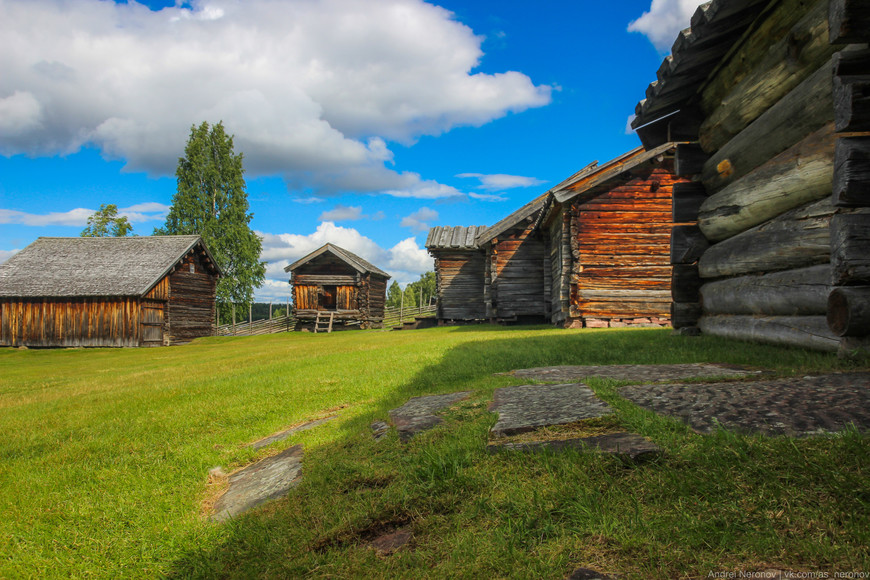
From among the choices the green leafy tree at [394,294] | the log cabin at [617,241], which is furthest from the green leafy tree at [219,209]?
the green leafy tree at [394,294]

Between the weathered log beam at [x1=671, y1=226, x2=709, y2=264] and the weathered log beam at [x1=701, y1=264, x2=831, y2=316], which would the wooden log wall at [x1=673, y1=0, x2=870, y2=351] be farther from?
the weathered log beam at [x1=671, y1=226, x2=709, y2=264]

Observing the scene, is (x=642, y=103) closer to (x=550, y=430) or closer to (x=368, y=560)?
(x=550, y=430)

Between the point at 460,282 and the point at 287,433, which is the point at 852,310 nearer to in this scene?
the point at 287,433

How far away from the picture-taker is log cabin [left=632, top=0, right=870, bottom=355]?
421 cm

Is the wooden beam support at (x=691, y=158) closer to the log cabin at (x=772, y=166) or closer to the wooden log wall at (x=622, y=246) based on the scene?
the log cabin at (x=772, y=166)

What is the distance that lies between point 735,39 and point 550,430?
581 cm

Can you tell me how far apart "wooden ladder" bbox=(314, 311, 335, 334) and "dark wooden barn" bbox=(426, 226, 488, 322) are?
27.3 ft

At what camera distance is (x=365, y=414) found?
4.75 metres

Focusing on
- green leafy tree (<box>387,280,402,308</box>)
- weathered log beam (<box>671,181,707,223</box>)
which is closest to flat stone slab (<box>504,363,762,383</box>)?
weathered log beam (<box>671,181,707,223</box>)

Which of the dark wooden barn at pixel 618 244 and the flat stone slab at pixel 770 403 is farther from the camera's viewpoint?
the dark wooden barn at pixel 618 244

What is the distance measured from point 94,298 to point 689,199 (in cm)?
2806

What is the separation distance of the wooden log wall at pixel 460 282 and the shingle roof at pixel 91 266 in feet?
47.6

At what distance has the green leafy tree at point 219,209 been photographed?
3862cm

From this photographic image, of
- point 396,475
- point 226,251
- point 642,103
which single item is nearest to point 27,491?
point 396,475
